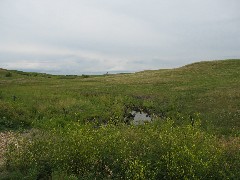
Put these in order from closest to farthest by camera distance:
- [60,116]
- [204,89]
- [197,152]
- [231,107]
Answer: [197,152] < [60,116] < [231,107] < [204,89]

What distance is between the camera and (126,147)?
1405 centimetres

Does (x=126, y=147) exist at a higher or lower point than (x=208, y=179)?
higher

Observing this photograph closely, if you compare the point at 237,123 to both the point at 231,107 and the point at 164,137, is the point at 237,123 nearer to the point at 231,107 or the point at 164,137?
the point at 231,107

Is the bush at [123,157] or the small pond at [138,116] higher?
the bush at [123,157]

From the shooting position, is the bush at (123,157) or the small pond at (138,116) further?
the small pond at (138,116)

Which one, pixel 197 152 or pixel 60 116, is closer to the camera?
pixel 197 152

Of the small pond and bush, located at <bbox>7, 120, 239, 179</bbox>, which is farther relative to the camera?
the small pond

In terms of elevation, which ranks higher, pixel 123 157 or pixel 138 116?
pixel 123 157

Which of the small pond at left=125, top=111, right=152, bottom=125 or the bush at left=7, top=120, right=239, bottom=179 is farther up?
the bush at left=7, top=120, right=239, bottom=179

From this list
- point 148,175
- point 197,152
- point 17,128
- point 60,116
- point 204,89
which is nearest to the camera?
point 148,175

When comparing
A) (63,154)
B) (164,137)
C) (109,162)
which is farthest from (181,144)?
(63,154)

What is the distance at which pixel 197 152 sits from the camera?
13.2 m

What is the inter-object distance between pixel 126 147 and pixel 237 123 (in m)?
14.2

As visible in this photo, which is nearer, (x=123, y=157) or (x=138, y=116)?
(x=123, y=157)
